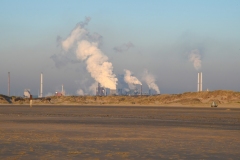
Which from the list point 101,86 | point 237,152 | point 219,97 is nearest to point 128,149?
point 237,152

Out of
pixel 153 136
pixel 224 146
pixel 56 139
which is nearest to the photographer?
pixel 224 146

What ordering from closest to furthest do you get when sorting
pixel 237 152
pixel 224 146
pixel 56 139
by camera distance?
pixel 237 152
pixel 224 146
pixel 56 139

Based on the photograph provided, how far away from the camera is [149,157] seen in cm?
1891

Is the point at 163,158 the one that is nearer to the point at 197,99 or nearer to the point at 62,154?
the point at 62,154

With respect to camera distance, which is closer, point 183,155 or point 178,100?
point 183,155

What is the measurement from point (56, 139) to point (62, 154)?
575 cm

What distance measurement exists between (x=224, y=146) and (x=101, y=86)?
168 m

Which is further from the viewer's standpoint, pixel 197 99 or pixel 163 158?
pixel 197 99

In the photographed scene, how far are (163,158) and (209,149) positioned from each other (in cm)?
382

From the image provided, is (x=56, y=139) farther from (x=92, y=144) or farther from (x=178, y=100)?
(x=178, y=100)

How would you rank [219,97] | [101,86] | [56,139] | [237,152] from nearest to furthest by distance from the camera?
[237,152] → [56,139] → [219,97] → [101,86]

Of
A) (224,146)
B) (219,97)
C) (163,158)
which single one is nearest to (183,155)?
(163,158)

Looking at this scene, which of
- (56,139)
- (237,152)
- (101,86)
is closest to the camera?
(237,152)

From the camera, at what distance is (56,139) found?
2517 centimetres
